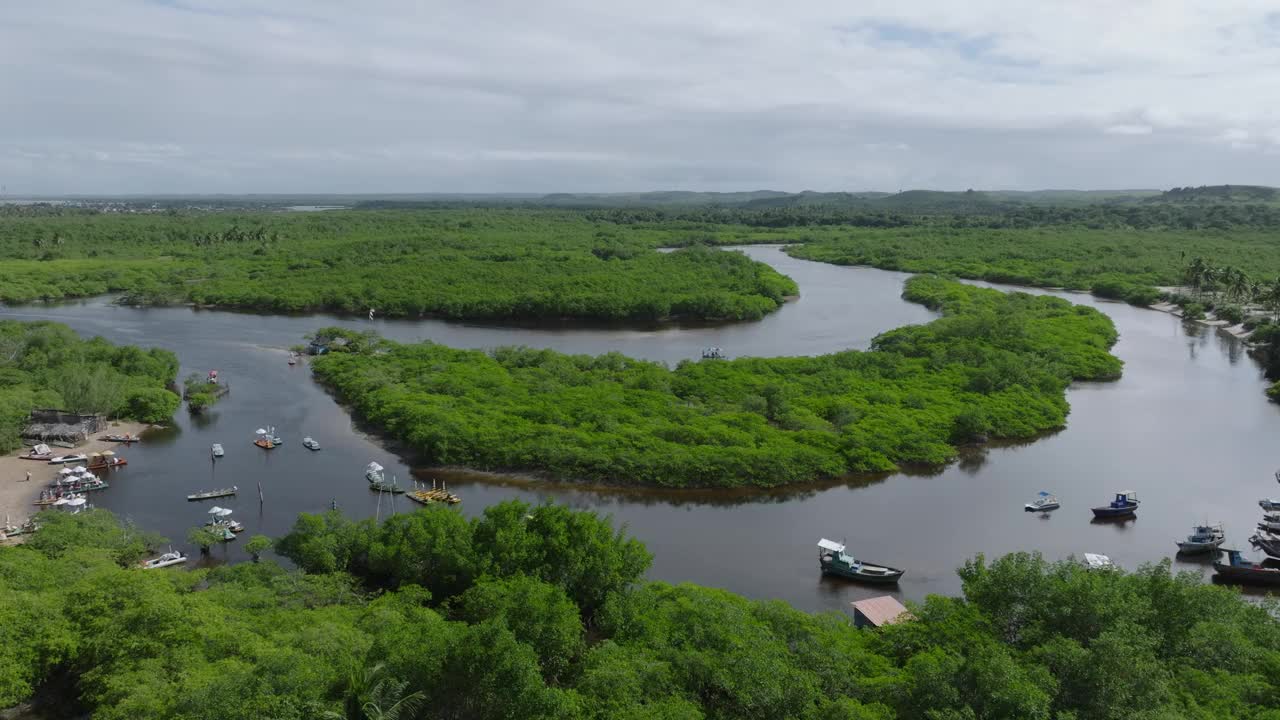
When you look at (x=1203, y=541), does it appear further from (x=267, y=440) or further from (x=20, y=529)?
(x=20, y=529)

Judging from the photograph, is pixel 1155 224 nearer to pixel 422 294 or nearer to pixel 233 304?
pixel 422 294

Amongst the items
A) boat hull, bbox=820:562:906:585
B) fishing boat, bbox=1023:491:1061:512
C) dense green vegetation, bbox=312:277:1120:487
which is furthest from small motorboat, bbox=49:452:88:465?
fishing boat, bbox=1023:491:1061:512

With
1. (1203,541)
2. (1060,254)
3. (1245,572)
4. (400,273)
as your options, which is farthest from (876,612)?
(1060,254)

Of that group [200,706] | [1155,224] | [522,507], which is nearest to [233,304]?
[522,507]

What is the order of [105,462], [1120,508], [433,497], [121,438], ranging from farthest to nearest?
1. [121,438]
2. [105,462]
3. [433,497]
4. [1120,508]

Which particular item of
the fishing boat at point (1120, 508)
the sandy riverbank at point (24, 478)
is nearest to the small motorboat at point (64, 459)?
the sandy riverbank at point (24, 478)

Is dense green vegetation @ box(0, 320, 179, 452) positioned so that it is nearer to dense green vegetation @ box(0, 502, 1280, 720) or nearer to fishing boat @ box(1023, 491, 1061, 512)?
dense green vegetation @ box(0, 502, 1280, 720)

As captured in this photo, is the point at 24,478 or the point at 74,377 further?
the point at 74,377
